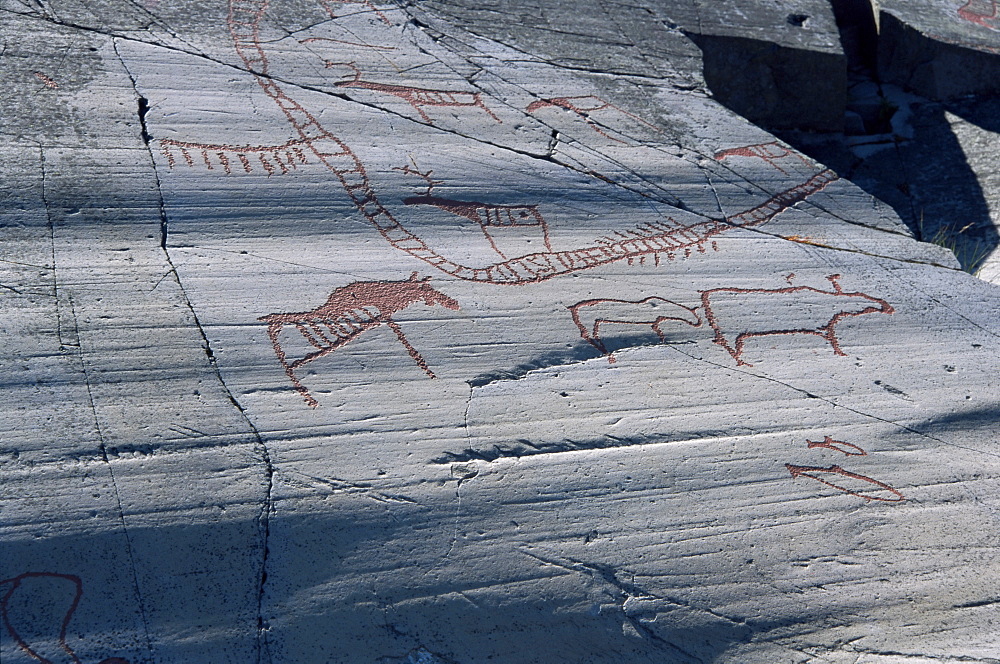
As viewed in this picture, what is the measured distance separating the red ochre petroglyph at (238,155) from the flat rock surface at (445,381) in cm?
1

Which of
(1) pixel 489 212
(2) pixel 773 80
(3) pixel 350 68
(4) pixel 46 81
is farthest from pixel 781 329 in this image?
(4) pixel 46 81

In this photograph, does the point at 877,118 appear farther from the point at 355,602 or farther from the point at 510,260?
the point at 355,602

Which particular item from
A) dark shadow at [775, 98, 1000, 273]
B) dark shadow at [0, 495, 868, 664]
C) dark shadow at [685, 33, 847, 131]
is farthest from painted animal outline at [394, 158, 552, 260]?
dark shadow at [775, 98, 1000, 273]

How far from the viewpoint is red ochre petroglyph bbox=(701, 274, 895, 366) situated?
9.73ft

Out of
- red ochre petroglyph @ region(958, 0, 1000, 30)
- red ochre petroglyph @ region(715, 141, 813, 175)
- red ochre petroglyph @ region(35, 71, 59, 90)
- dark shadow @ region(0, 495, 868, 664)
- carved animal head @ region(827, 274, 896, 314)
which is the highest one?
red ochre petroglyph @ region(958, 0, 1000, 30)

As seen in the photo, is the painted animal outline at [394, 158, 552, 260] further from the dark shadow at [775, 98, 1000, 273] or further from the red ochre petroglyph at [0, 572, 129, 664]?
the dark shadow at [775, 98, 1000, 273]

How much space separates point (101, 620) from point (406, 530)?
0.73m

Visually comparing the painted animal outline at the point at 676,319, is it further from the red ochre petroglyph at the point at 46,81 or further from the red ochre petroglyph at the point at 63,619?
the red ochre petroglyph at the point at 46,81

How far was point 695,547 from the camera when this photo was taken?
233 cm

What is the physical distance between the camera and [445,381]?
2.62m

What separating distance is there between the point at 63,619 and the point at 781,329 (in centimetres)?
239

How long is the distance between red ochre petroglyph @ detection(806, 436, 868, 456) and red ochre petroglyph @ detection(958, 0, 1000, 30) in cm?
426

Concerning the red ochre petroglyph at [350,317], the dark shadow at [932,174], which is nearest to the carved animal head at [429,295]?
the red ochre petroglyph at [350,317]

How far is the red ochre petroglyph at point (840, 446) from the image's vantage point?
2631 millimetres
